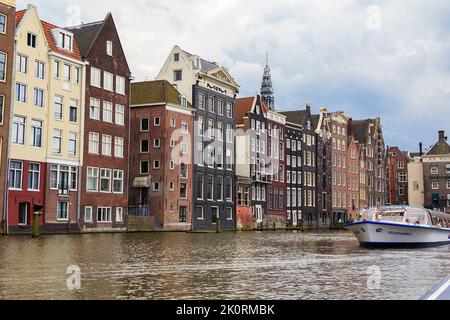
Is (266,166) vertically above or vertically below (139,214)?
above

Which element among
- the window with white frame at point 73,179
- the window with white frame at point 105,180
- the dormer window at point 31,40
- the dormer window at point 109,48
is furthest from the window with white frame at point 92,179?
the dormer window at point 31,40

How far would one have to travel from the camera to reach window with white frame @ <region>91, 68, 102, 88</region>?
58625mm

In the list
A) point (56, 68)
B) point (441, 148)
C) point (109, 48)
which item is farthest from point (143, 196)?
point (441, 148)

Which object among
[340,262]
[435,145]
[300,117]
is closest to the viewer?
[340,262]

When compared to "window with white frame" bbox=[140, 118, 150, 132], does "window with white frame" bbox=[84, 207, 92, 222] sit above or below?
below

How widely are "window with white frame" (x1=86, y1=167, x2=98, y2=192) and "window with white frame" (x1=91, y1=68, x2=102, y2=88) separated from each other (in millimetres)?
7986

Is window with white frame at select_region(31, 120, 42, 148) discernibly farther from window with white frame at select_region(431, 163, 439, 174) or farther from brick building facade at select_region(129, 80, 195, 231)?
window with white frame at select_region(431, 163, 439, 174)

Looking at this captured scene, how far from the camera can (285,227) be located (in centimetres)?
9356

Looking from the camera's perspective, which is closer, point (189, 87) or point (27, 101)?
point (27, 101)

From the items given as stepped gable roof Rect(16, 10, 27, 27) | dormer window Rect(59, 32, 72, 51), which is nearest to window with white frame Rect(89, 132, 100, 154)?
dormer window Rect(59, 32, 72, 51)

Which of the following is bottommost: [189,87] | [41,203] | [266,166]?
[41,203]

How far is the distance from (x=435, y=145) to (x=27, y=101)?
104 m
